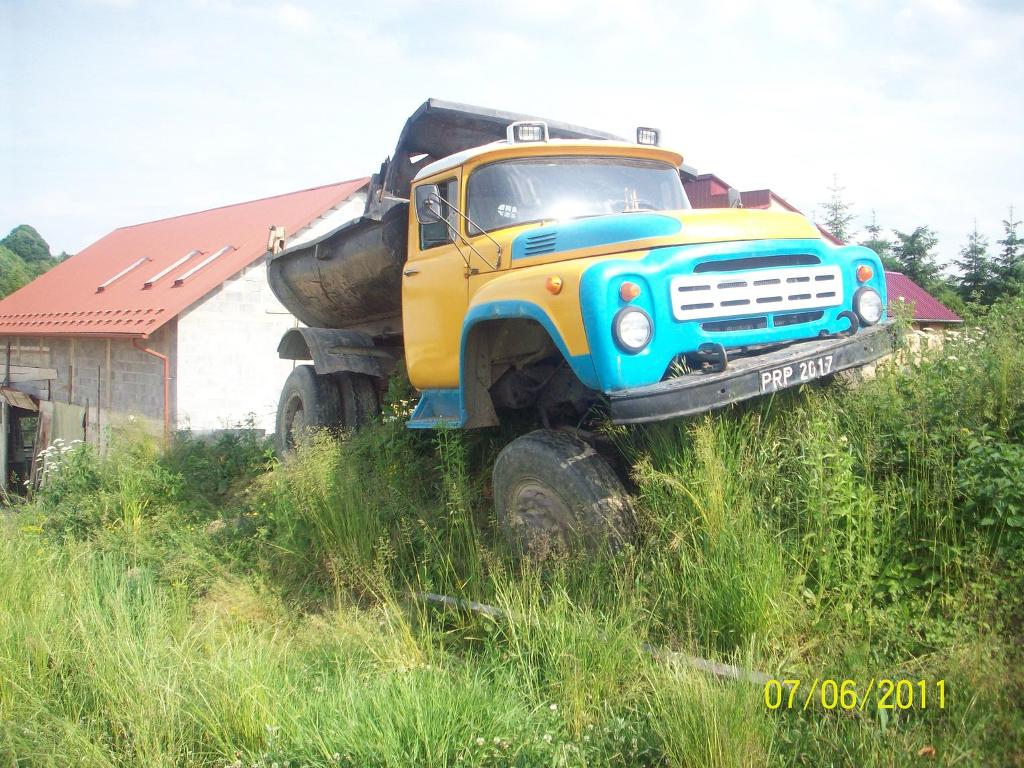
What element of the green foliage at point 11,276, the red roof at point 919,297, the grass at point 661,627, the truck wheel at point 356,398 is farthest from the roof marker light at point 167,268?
the green foliage at point 11,276

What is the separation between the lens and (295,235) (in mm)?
16375

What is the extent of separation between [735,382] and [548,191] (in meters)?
2.19

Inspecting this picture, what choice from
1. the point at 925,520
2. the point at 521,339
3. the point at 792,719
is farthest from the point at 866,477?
the point at 521,339

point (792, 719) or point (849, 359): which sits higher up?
point (849, 359)

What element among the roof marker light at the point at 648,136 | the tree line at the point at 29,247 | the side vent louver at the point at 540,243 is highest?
the tree line at the point at 29,247

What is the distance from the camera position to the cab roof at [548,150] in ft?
18.5

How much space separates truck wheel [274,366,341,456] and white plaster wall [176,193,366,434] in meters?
5.95

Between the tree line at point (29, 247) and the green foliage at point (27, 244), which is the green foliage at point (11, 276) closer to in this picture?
the tree line at point (29, 247)

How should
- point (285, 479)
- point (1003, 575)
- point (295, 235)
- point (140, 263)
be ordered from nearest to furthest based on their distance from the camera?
point (1003, 575)
point (285, 479)
point (295, 235)
point (140, 263)

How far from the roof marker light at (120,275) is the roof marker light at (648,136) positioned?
1540cm

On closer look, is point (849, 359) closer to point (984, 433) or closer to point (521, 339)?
point (984, 433)

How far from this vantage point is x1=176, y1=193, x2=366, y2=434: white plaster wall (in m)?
14.8

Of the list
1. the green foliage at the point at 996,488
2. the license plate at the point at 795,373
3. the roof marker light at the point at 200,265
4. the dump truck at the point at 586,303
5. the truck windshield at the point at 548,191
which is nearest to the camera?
the green foliage at the point at 996,488

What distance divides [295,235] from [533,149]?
1158cm
